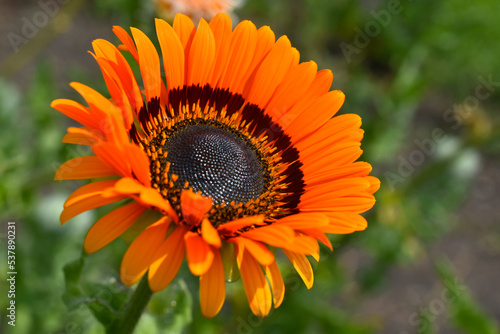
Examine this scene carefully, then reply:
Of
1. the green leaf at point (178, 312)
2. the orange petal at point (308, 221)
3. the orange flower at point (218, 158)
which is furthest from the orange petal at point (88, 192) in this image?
the green leaf at point (178, 312)

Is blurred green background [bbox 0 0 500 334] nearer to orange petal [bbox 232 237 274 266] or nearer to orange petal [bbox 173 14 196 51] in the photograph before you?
orange petal [bbox 232 237 274 266]

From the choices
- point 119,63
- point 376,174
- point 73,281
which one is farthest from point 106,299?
point 376,174

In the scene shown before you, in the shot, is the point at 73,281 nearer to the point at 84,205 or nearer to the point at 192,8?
the point at 84,205

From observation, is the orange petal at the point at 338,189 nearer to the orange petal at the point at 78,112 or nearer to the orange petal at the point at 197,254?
the orange petal at the point at 197,254

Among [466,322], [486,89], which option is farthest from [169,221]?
[486,89]

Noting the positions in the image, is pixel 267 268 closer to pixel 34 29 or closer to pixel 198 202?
pixel 198 202

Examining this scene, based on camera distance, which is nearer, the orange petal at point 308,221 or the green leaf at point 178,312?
the orange petal at point 308,221

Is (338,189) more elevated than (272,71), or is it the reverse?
(272,71)
